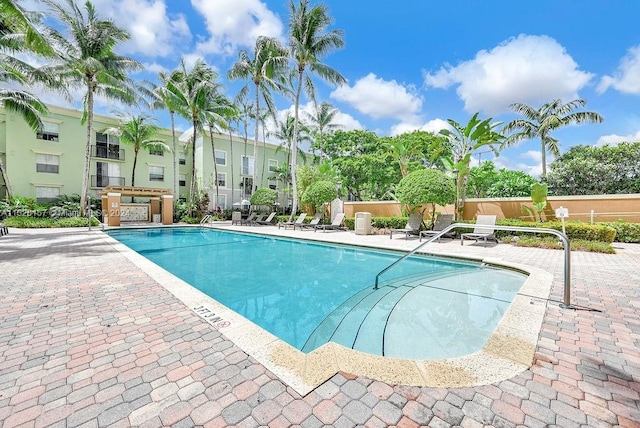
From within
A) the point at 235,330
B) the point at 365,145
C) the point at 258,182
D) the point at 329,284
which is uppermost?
the point at 365,145

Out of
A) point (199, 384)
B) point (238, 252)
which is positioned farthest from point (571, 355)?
point (238, 252)

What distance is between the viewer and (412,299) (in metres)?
5.43

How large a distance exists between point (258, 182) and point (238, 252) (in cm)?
2590

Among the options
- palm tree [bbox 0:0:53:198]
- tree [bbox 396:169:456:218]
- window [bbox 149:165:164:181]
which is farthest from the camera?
window [bbox 149:165:164:181]

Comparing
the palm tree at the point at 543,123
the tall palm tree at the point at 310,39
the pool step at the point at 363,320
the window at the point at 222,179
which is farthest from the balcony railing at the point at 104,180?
the palm tree at the point at 543,123

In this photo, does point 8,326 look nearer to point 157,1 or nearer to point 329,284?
point 329,284

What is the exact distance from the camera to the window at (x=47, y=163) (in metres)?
25.1

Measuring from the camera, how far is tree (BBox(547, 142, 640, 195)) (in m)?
23.5

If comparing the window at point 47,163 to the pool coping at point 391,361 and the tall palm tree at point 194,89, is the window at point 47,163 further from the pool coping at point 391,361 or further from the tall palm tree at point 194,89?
the pool coping at point 391,361

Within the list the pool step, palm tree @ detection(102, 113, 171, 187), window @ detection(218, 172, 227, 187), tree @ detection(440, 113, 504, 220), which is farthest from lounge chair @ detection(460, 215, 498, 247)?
palm tree @ detection(102, 113, 171, 187)

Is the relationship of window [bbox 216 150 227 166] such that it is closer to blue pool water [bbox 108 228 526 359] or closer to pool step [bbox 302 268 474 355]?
blue pool water [bbox 108 228 526 359]

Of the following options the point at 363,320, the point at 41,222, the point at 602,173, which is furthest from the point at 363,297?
the point at 602,173

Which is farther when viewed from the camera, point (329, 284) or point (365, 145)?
point (365, 145)

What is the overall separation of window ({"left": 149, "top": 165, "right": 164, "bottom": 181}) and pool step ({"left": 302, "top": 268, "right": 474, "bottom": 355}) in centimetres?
3229
